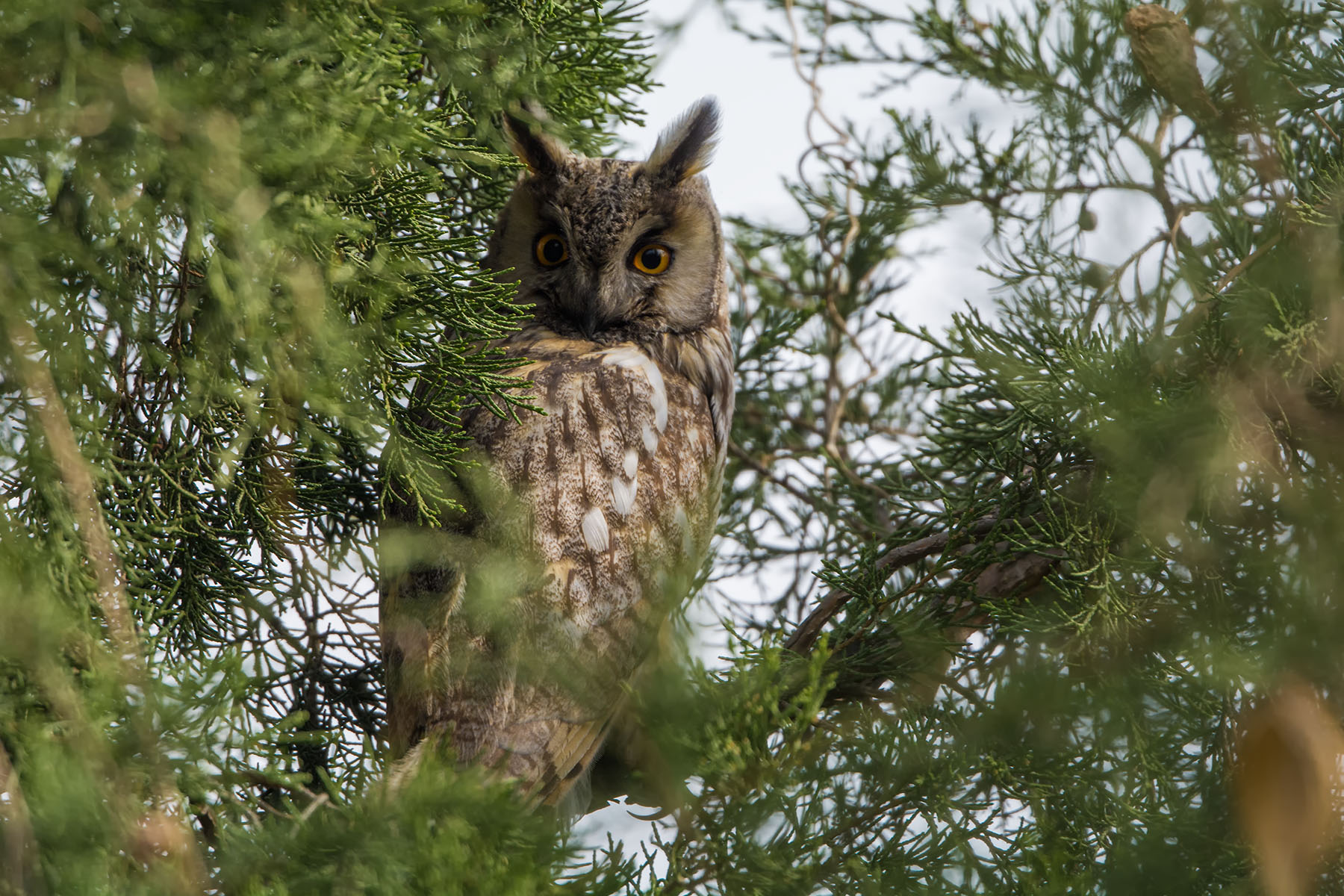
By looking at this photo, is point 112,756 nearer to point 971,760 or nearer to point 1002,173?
point 971,760

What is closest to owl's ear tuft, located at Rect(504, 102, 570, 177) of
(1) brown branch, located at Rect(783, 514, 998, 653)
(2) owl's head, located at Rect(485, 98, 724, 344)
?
(2) owl's head, located at Rect(485, 98, 724, 344)

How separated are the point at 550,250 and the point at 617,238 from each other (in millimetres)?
175

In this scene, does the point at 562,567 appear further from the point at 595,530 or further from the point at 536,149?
the point at 536,149

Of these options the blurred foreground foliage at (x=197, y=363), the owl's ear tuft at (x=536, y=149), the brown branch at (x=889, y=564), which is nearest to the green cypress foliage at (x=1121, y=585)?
the brown branch at (x=889, y=564)

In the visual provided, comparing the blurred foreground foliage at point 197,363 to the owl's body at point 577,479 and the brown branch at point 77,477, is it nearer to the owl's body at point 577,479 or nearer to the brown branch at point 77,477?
the brown branch at point 77,477

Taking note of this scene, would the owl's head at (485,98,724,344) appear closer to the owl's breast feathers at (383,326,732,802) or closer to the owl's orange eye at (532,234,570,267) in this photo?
the owl's orange eye at (532,234,570,267)

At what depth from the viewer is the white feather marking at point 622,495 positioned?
1.82 m

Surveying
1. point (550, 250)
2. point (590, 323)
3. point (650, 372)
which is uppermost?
point (550, 250)

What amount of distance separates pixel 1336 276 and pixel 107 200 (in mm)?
1418

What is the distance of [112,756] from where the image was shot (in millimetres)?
892

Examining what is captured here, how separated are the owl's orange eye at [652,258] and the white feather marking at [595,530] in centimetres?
64

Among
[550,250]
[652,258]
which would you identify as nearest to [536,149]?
[550,250]

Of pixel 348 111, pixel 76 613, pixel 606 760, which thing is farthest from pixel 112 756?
pixel 606 760

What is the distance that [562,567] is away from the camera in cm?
176
